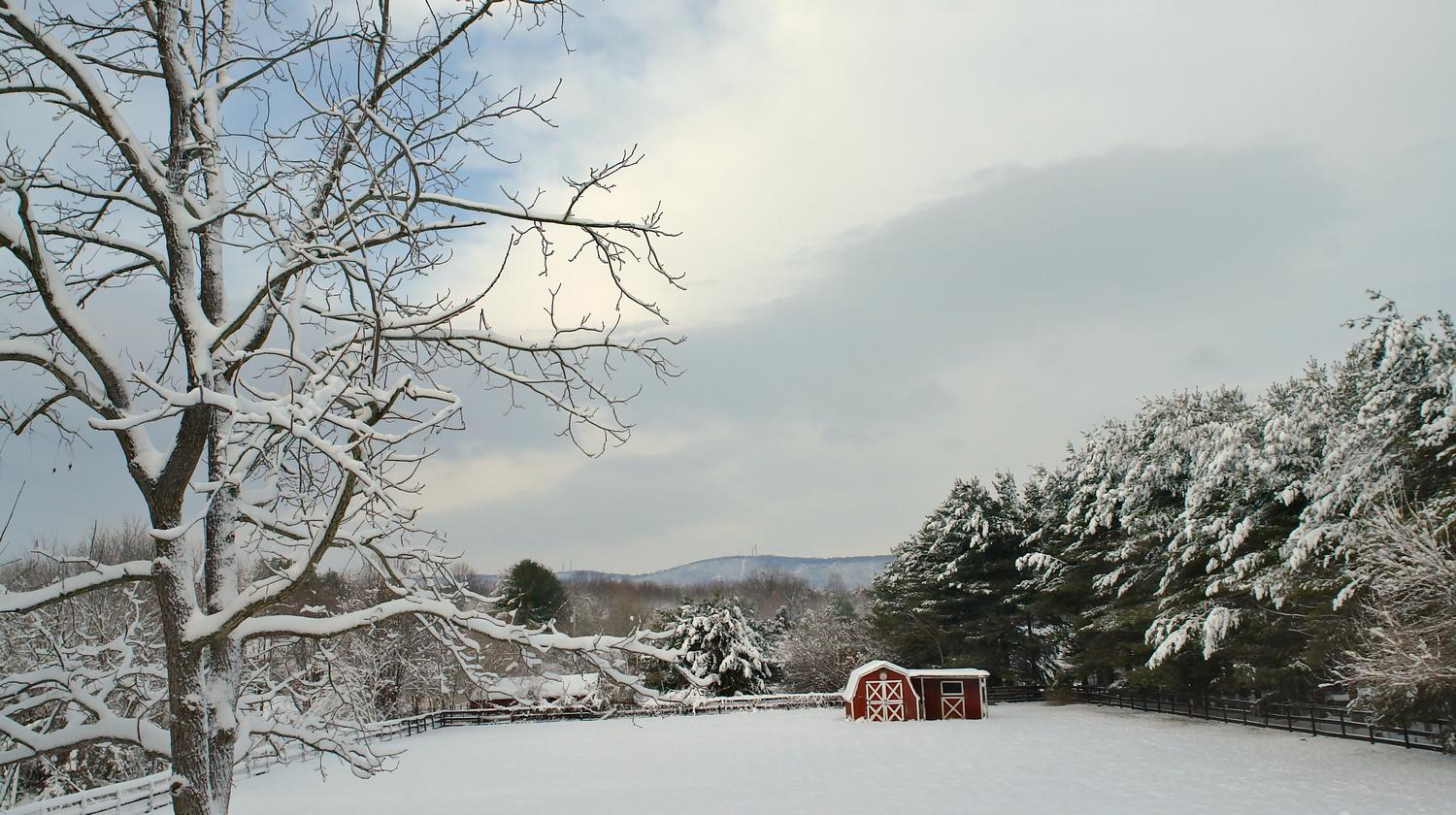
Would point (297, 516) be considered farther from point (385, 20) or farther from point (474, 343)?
point (385, 20)

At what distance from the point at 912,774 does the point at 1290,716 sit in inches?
466

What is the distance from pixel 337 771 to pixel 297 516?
24.7 meters

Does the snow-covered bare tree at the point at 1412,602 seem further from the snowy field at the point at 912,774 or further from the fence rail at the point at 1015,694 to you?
the fence rail at the point at 1015,694

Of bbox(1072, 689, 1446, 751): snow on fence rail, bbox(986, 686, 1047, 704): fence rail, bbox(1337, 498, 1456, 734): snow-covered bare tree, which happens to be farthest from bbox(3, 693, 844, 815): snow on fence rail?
bbox(1072, 689, 1446, 751): snow on fence rail

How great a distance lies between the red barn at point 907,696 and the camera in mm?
34219

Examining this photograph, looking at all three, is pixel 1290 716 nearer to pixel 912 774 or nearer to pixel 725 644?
pixel 912 774

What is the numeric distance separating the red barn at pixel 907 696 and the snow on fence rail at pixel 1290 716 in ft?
19.1

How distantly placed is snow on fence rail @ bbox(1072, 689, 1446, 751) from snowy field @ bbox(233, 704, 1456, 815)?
49cm

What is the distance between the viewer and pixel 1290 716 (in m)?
25.0

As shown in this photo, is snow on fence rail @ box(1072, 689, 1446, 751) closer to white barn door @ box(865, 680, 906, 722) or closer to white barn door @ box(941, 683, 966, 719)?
white barn door @ box(941, 683, 966, 719)

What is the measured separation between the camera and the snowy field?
16.4 m

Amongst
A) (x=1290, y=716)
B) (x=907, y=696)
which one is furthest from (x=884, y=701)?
(x=1290, y=716)

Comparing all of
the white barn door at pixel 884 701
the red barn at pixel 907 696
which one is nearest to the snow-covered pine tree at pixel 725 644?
the red barn at pixel 907 696

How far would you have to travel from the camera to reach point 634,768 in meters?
23.2
